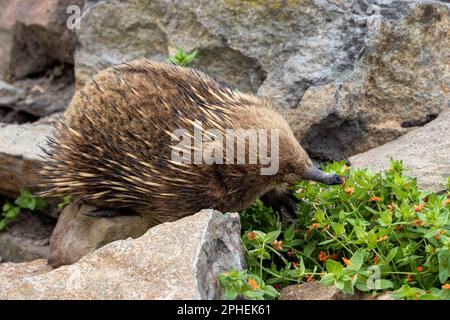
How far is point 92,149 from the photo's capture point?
350 centimetres

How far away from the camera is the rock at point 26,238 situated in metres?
4.82

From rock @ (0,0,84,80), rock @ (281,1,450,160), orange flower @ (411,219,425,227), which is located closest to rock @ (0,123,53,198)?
rock @ (0,0,84,80)

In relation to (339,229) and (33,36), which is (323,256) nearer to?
(339,229)

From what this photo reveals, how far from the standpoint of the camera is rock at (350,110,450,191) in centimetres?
361

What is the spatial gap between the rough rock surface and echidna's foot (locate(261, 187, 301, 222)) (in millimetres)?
614

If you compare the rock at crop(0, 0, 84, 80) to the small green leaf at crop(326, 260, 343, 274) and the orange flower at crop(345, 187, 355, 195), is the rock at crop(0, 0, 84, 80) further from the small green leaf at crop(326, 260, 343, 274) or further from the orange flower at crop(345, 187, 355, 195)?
the small green leaf at crop(326, 260, 343, 274)

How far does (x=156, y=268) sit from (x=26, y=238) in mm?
2490

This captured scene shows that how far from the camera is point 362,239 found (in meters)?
3.01

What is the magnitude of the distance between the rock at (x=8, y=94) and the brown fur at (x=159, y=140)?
2.10 m

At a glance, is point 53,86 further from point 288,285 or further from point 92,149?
point 288,285

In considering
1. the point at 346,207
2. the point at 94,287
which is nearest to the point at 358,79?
the point at 346,207

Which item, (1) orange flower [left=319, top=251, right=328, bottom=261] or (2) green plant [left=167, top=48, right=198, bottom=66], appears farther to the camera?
(2) green plant [left=167, top=48, right=198, bottom=66]

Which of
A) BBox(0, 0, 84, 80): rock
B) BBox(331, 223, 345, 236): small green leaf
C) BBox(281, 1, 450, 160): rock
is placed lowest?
BBox(331, 223, 345, 236): small green leaf
